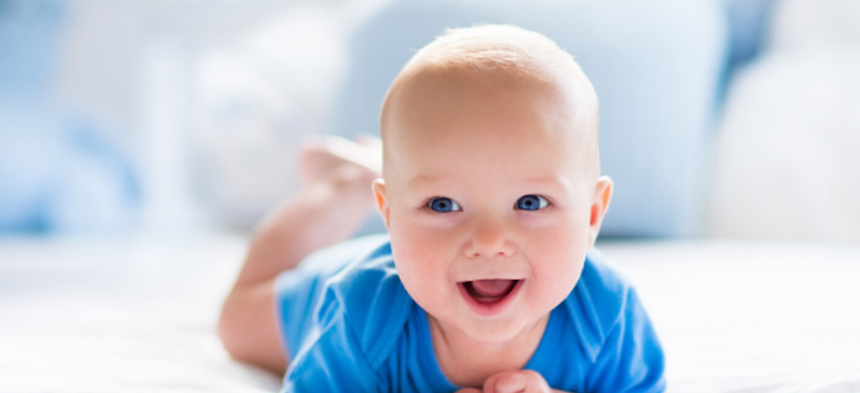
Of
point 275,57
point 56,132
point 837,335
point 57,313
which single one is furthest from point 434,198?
point 56,132

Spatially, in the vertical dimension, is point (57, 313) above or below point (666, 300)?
below

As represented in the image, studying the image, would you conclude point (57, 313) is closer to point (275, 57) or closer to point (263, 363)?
point (263, 363)

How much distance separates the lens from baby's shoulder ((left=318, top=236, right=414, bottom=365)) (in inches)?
30.9

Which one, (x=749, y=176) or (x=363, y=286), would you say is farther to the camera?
(x=749, y=176)

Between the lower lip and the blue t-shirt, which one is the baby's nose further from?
the blue t-shirt

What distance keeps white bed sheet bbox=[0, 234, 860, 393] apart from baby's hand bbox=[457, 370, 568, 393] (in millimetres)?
184

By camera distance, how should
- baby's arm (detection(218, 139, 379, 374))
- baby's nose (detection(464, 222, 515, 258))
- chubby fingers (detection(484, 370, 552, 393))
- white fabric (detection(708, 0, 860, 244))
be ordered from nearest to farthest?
baby's nose (detection(464, 222, 515, 258)) < chubby fingers (detection(484, 370, 552, 393)) < baby's arm (detection(218, 139, 379, 374)) < white fabric (detection(708, 0, 860, 244))

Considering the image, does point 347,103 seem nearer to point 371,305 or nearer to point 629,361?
point 371,305

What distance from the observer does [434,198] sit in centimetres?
68

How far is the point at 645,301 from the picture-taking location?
1182mm

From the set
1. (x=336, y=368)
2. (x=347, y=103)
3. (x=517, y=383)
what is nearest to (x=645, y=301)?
(x=517, y=383)

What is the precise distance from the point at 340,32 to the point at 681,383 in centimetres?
152

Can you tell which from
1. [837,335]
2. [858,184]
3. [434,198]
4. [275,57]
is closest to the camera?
[434,198]

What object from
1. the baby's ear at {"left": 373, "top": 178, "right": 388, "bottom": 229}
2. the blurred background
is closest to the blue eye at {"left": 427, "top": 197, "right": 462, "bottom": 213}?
the baby's ear at {"left": 373, "top": 178, "right": 388, "bottom": 229}
